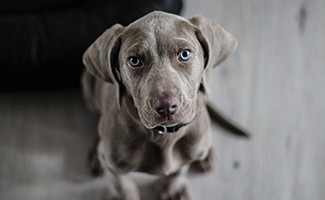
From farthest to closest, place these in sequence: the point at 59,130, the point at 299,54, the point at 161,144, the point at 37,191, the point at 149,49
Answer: the point at 299,54
the point at 59,130
the point at 37,191
the point at 161,144
the point at 149,49

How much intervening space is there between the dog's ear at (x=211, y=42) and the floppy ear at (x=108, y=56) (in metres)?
0.20

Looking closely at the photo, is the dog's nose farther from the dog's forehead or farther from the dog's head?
the dog's forehead

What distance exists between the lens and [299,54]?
6.79 ft

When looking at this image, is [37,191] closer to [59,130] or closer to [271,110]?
[59,130]

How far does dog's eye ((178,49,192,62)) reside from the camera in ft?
4.02

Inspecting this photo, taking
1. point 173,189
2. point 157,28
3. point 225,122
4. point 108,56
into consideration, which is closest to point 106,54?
point 108,56

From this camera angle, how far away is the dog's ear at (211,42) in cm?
129

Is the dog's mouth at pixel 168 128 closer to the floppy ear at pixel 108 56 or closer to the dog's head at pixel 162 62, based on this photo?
the dog's head at pixel 162 62

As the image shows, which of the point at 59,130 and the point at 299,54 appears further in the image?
the point at 299,54

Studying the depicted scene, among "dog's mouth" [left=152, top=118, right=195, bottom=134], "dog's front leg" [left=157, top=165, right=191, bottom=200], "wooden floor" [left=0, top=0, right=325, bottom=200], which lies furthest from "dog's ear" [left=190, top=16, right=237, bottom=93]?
"wooden floor" [left=0, top=0, right=325, bottom=200]

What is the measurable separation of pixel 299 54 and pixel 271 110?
0.90 feet

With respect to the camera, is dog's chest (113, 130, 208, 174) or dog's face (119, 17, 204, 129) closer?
dog's face (119, 17, 204, 129)

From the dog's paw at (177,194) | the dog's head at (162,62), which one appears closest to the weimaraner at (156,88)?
the dog's head at (162,62)

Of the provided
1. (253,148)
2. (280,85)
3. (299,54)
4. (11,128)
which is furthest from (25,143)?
(299,54)
